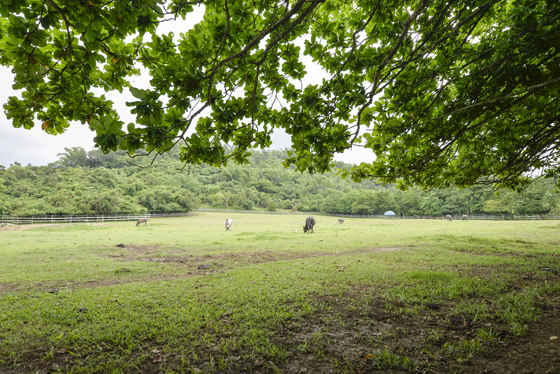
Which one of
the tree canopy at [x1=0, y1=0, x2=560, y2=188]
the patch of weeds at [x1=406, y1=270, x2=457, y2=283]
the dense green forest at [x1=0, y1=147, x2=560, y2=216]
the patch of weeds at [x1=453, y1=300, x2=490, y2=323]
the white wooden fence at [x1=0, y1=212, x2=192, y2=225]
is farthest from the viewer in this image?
the dense green forest at [x1=0, y1=147, x2=560, y2=216]

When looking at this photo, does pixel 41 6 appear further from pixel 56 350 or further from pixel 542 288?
pixel 542 288

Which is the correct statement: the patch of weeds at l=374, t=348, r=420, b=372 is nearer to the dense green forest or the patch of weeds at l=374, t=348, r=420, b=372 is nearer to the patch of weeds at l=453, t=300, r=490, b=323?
the patch of weeds at l=453, t=300, r=490, b=323

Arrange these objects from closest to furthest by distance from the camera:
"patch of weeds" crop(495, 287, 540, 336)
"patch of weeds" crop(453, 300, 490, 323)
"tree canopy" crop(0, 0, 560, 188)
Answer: "tree canopy" crop(0, 0, 560, 188) → "patch of weeds" crop(495, 287, 540, 336) → "patch of weeds" crop(453, 300, 490, 323)

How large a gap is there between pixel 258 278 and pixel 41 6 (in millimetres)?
6056

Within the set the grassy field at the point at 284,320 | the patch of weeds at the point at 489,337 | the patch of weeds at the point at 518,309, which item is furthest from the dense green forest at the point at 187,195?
the patch of weeds at the point at 489,337

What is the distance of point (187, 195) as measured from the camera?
54.2m

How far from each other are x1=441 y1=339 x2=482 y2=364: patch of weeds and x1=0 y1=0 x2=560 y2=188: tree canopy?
2977 millimetres

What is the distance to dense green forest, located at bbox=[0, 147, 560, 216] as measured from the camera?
38250 mm

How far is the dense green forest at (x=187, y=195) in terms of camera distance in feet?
125

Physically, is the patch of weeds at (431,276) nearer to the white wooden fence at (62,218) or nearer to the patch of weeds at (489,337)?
the patch of weeds at (489,337)

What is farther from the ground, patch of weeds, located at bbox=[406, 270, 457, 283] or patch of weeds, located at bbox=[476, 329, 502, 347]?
patch of weeds, located at bbox=[476, 329, 502, 347]

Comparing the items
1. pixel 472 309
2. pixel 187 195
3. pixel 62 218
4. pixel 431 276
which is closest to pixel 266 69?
pixel 472 309

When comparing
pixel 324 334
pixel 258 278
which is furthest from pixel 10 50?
pixel 258 278

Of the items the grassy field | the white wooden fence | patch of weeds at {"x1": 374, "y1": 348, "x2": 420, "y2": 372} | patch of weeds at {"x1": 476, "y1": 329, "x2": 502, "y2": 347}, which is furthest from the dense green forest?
patch of weeds at {"x1": 374, "y1": 348, "x2": 420, "y2": 372}
